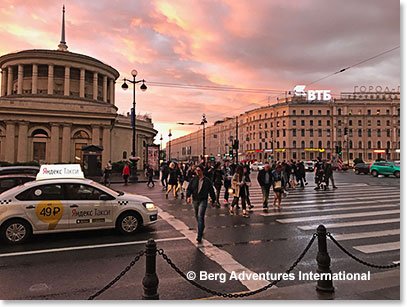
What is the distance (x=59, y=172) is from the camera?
301 inches

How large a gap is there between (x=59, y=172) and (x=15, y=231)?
69.4 inches

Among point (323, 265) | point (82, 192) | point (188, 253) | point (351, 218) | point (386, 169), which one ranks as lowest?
point (188, 253)

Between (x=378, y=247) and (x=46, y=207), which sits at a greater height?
(x=46, y=207)

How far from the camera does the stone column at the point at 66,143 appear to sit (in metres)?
36.8

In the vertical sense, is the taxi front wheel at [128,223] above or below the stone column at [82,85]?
below

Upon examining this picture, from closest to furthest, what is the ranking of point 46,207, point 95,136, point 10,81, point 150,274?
point 150,274
point 46,207
point 95,136
point 10,81

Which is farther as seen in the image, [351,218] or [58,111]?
[58,111]

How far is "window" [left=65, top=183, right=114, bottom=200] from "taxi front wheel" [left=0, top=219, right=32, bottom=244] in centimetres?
120

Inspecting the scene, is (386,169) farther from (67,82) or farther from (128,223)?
(67,82)

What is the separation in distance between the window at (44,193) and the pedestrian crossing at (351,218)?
21.6 feet

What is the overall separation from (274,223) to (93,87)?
47876mm

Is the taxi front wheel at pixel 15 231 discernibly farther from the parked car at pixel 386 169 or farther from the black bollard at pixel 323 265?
the parked car at pixel 386 169

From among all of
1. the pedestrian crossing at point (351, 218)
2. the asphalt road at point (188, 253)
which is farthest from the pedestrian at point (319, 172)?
the asphalt road at point (188, 253)

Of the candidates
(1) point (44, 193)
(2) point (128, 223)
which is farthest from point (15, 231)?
(2) point (128, 223)
